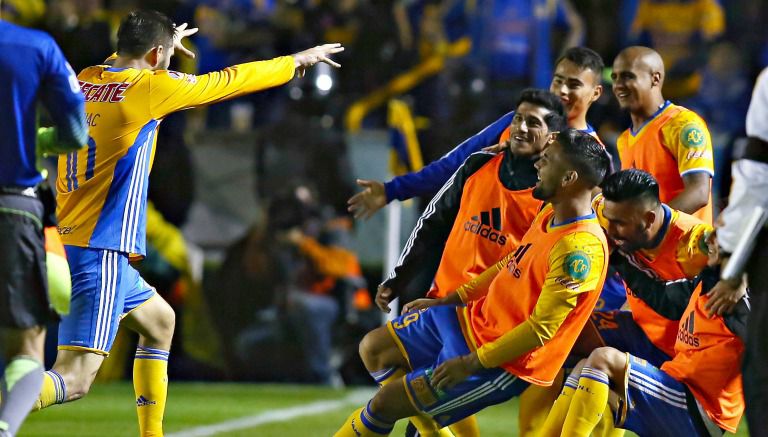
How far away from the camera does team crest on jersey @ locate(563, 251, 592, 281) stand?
197 inches

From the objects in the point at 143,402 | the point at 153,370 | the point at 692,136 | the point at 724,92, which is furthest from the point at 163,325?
the point at 724,92

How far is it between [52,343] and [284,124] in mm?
2985

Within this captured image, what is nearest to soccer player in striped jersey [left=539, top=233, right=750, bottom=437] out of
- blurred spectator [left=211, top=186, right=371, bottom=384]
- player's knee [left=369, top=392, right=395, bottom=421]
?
player's knee [left=369, top=392, right=395, bottom=421]

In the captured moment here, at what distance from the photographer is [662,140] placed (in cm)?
643

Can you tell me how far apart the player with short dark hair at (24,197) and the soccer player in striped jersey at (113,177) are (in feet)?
3.18

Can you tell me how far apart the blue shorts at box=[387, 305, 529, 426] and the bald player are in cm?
150

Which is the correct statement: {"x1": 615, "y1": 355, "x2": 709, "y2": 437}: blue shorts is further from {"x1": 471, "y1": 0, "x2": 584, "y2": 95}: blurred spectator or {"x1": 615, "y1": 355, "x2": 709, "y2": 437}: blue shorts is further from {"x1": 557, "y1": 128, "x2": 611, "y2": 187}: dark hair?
{"x1": 471, "y1": 0, "x2": 584, "y2": 95}: blurred spectator

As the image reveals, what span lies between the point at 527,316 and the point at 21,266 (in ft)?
6.62

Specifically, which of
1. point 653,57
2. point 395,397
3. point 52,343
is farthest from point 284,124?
point 395,397

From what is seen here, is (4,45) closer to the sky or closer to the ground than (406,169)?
closer to the sky

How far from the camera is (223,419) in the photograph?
29.9 feet

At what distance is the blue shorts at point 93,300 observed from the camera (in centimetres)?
563

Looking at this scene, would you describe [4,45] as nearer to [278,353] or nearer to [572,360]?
[572,360]

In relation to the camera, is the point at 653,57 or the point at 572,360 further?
the point at 653,57
